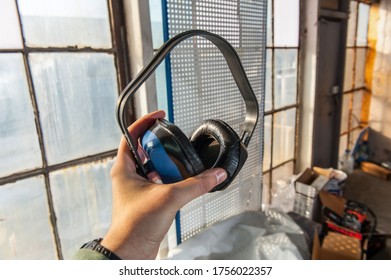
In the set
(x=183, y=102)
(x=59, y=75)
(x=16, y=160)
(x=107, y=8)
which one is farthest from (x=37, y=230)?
(x=107, y=8)

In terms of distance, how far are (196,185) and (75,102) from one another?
2.01ft

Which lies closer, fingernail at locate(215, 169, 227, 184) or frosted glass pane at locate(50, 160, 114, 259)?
fingernail at locate(215, 169, 227, 184)

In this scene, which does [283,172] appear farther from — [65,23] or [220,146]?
[65,23]

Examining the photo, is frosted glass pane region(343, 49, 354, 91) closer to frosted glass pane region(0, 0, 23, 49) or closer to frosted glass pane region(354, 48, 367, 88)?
frosted glass pane region(354, 48, 367, 88)

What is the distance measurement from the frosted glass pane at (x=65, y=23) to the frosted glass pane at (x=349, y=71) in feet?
7.82

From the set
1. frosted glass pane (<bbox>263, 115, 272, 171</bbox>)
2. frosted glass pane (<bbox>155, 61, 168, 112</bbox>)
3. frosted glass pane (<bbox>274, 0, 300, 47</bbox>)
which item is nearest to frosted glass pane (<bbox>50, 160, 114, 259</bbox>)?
frosted glass pane (<bbox>155, 61, 168, 112</bbox>)

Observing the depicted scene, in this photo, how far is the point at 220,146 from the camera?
21.3 inches

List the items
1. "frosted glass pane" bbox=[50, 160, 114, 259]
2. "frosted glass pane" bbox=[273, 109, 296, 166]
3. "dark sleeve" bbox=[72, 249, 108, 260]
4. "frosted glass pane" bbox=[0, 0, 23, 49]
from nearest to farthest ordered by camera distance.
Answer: "dark sleeve" bbox=[72, 249, 108, 260] → "frosted glass pane" bbox=[0, 0, 23, 49] → "frosted glass pane" bbox=[50, 160, 114, 259] → "frosted glass pane" bbox=[273, 109, 296, 166]

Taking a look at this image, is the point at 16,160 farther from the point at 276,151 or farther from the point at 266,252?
the point at 276,151

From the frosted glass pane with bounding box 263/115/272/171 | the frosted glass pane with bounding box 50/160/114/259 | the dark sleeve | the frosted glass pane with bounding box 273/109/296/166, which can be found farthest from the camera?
the frosted glass pane with bounding box 273/109/296/166

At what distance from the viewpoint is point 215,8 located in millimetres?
896

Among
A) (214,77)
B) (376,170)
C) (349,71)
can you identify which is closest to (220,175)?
(214,77)

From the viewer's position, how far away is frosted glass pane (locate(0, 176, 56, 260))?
0.82 meters

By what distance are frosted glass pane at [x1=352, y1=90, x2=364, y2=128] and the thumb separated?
2.83 meters
